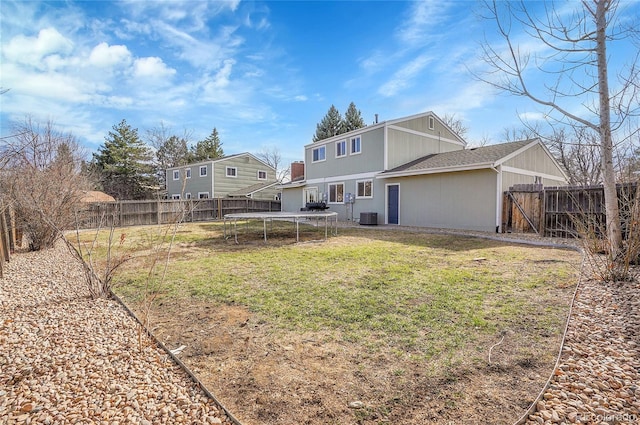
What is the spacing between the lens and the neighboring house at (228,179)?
24.1m

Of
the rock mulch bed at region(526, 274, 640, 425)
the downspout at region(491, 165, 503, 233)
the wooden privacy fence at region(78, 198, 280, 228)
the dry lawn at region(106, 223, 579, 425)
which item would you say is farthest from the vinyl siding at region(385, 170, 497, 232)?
the wooden privacy fence at region(78, 198, 280, 228)

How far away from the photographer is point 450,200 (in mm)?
12094

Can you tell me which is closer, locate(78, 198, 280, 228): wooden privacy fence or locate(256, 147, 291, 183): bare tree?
locate(78, 198, 280, 228): wooden privacy fence

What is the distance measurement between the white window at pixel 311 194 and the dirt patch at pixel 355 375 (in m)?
15.5

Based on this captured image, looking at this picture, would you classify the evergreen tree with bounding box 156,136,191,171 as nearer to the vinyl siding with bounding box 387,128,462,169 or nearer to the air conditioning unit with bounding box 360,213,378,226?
the air conditioning unit with bounding box 360,213,378,226

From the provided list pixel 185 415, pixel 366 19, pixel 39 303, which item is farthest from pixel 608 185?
pixel 39 303

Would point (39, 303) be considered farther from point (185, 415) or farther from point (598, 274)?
point (598, 274)

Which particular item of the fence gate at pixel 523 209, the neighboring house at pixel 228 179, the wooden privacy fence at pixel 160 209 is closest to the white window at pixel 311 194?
the wooden privacy fence at pixel 160 209

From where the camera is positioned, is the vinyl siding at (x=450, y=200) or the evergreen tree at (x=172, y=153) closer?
the vinyl siding at (x=450, y=200)

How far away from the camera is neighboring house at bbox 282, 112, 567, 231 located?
36.7 ft

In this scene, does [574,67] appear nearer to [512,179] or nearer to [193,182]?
[512,179]

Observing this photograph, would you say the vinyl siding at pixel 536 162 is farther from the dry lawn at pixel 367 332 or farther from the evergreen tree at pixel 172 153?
the evergreen tree at pixel 172 153

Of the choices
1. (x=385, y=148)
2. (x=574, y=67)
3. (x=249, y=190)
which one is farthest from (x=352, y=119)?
(x=574, y=67)

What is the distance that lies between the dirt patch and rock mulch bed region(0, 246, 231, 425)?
0.22 m
